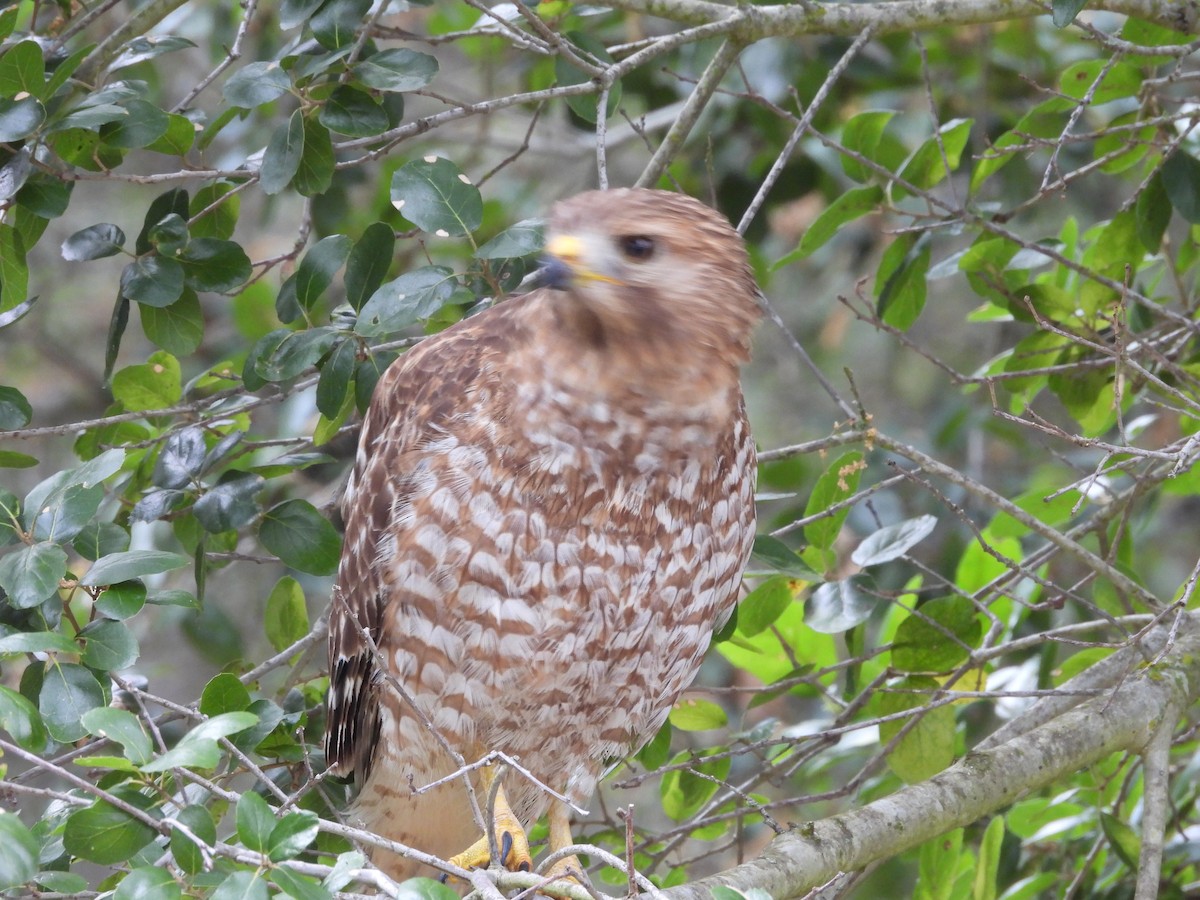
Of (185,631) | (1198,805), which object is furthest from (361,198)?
(1198,805)

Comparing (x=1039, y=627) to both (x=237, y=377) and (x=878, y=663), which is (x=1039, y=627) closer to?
(x=878, y=663)

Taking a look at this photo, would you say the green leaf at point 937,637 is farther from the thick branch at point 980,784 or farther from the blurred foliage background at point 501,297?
the thick branch at point 980,784

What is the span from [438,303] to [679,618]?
27.1 inches

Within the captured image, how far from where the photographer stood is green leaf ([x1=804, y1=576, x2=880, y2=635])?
8.59ft

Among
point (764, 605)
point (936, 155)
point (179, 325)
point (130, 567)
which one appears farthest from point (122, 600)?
point (936, 155)

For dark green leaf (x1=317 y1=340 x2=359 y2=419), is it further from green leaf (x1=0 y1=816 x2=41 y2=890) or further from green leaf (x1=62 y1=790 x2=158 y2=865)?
green leaf (x1=0 y1=816 x2=41 y2=890)

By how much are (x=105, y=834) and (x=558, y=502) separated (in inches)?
32.9

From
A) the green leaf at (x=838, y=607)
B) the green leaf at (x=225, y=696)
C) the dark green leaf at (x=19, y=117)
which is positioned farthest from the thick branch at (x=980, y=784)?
the dark green leaf at (x=19, y=117)

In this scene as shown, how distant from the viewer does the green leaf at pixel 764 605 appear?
2723 millimetres

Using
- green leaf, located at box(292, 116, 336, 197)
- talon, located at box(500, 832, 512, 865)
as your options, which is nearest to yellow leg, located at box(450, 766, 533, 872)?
talon, located at box(500, 832, 512, 865)

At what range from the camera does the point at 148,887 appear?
60.9 inches

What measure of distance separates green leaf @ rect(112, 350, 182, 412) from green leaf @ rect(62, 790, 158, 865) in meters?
1.06

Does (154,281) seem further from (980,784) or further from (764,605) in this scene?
(980,784)

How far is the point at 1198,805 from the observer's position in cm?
375
